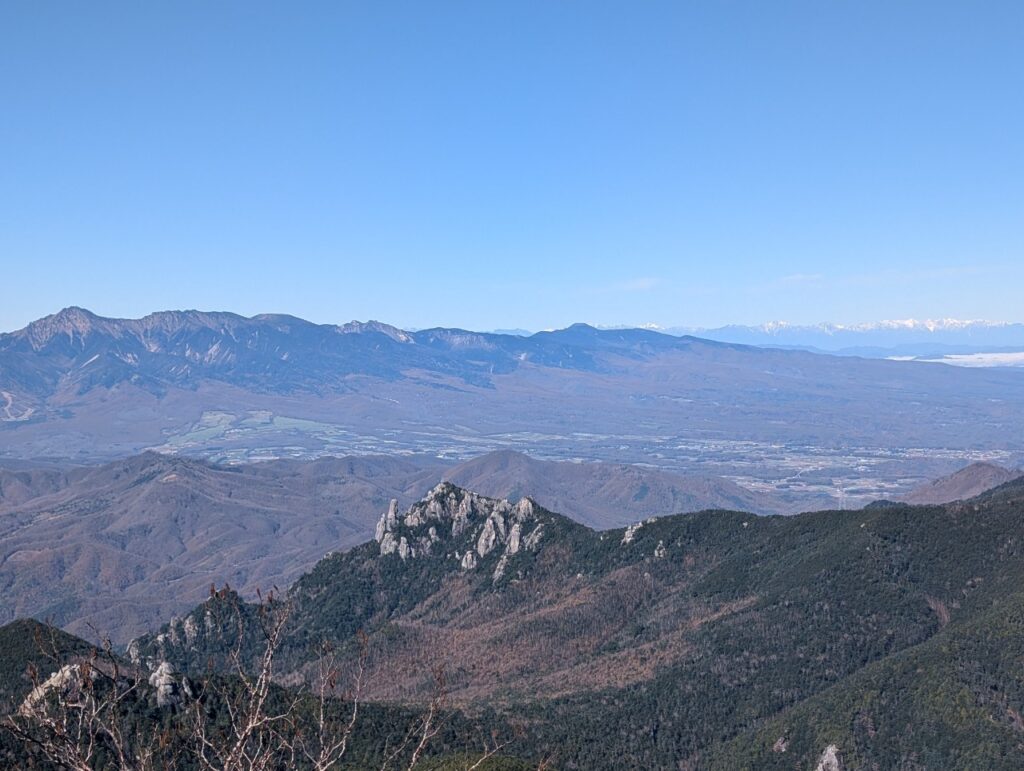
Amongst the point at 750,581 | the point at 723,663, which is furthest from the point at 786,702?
the point at 750,581

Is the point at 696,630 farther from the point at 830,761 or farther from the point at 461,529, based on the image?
the point at 461,529

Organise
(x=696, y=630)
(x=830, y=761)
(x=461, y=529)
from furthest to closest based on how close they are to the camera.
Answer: (x=461, y=529) < (x=696, y=630) < (x=830, y=761)

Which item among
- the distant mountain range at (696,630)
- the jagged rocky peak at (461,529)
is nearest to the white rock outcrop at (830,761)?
the distant mountain range at (696,630)

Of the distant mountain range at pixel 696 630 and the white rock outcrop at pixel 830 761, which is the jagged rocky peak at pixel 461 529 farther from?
the white rock outcrop at pixel 830 761

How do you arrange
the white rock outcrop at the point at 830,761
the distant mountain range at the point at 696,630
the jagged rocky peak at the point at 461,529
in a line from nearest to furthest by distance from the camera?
1. the white rock outcrop at the point at 830,761
2. the distant mountain range at the point at 696,630
3. the jagged rocky peak at the point at 461,529

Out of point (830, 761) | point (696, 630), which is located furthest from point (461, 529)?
point (830, 761)

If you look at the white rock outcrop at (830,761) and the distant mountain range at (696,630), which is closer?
the white rock outcrop at (830,761)
